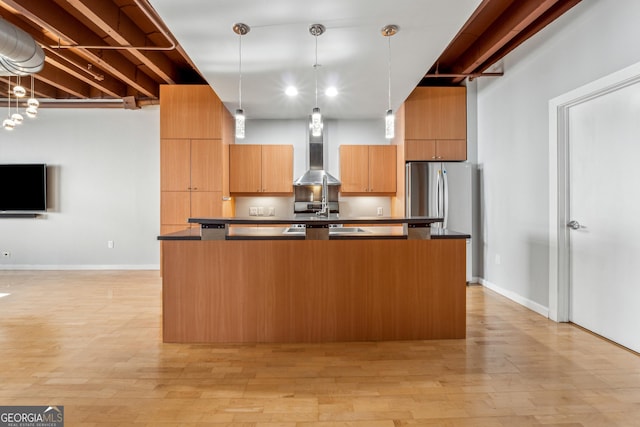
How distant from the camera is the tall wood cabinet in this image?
16.3 ft

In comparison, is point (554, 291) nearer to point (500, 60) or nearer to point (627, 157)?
point (627, 157)

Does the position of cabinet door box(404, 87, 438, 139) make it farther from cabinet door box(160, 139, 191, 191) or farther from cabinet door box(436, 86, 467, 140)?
cabinet door box(160, 139, 191, 191)

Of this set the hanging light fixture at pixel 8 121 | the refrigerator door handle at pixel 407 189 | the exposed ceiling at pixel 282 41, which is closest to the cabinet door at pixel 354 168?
the exposed ceiling at pixel 282 41

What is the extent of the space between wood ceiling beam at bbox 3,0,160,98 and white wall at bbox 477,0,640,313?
4.81 metres

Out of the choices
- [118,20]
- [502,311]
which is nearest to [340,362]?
[502,311]

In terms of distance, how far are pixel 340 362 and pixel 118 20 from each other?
3.83 metres

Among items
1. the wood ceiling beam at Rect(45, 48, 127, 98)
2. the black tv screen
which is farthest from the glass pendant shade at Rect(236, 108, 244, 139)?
the black tv screen

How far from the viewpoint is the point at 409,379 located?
2.25 metres

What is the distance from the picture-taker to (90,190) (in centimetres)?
607

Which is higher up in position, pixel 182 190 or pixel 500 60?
pixel 500 60

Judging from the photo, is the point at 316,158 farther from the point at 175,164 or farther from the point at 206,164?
the point at 175,164

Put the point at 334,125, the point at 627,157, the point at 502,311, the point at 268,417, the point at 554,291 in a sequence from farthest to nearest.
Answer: the point at 334,125, the point at 502,311, the point at 554,291, the point at 627,157, the point at 268,417

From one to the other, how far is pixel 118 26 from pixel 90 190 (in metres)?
3.56

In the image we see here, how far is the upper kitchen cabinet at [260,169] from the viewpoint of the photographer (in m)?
5.52
